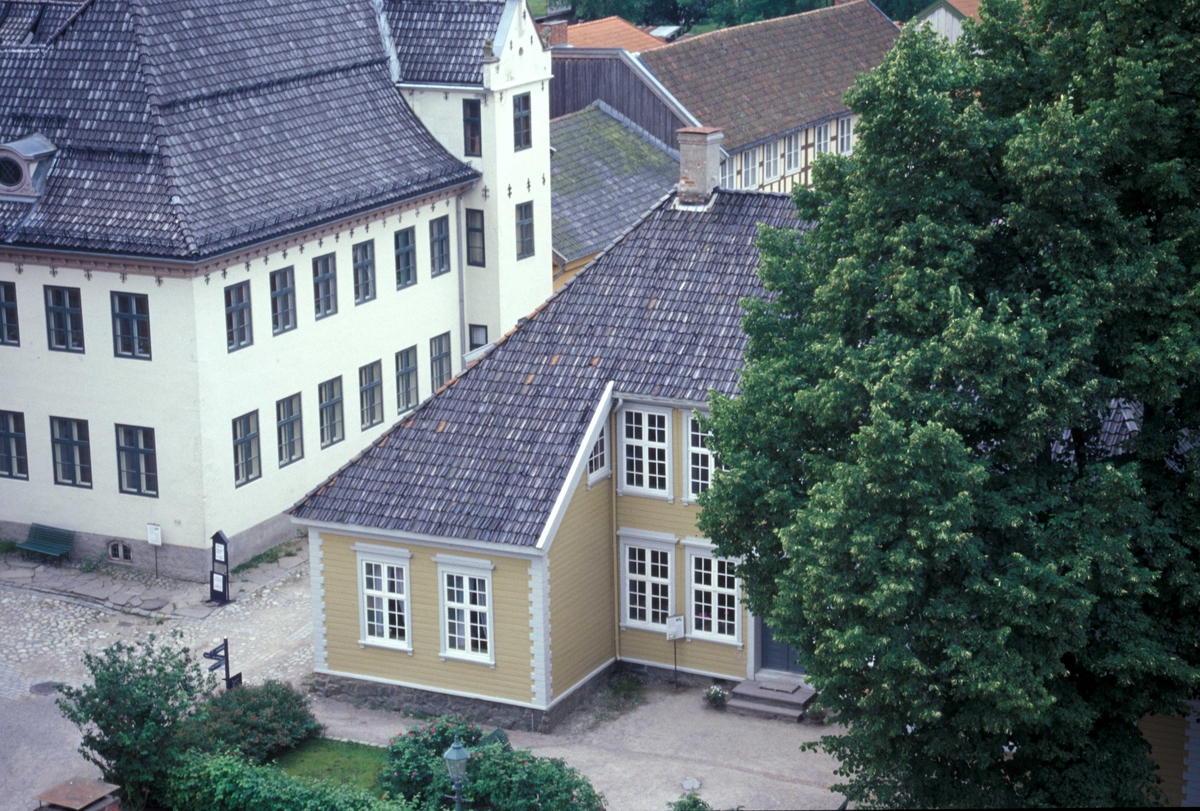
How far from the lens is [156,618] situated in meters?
36.2

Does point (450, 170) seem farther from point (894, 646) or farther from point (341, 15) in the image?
point (894, 646)

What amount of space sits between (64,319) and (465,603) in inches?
499

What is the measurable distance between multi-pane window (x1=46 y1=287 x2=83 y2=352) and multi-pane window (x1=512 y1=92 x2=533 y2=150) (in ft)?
43.3

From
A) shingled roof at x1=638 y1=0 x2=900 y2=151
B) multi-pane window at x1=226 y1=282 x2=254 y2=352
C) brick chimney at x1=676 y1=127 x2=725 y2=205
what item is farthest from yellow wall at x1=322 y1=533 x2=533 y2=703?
shingled roof at x1=638 y1=0 x2=900 y2=151

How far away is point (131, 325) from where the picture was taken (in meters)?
37.5

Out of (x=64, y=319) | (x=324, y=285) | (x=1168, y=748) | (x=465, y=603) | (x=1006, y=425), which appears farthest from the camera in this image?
(x=324, y=285)

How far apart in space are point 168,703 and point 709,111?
36.1 m

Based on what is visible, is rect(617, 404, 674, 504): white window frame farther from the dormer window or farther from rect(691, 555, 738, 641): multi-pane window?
the dormer window

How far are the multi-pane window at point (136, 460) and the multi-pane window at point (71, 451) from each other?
844 millimetres

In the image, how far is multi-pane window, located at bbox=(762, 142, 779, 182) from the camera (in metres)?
61.8

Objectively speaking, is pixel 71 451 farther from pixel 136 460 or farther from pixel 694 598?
pixel 694 598

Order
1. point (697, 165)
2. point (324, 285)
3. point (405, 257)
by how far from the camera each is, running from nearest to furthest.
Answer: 1. point (697, 165)
2. point (324, 285)
3. point (405, 257)

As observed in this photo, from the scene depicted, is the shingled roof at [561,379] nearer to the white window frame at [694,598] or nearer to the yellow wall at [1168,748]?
the white window frame at [694,598]

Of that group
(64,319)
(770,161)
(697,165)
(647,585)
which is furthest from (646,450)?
(770,161)
